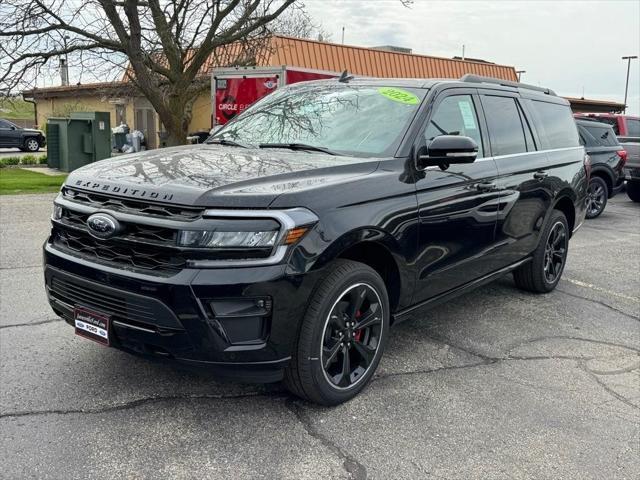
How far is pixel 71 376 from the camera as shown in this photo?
12.4 ft

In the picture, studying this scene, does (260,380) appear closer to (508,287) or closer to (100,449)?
(100,449)

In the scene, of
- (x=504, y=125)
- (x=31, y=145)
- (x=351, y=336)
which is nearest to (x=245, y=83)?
(x=504, y=125)

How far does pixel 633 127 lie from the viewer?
15.5m

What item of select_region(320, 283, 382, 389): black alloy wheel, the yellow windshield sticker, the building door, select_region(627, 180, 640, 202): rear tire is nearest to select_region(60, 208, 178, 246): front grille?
select_region(320, 283, 382, 389): black alloy wheel

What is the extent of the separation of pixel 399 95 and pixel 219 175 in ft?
5.57

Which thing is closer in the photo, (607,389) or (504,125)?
(607,389)

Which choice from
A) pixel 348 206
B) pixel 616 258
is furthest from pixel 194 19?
pixel 348 206

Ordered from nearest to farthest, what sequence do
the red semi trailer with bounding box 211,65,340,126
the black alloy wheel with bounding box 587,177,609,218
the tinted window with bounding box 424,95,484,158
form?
the tinted window with bounding box 424,95,484,158 < the red semi trailer with bounding box 211,65,340,126 < the black alloy wheel with bounding box 587,177,609,218

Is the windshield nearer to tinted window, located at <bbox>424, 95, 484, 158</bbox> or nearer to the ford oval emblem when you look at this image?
tinted window, located at <bbox>424, 95, 484, 158</bbox>

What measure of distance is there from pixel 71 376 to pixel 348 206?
6.65 ft

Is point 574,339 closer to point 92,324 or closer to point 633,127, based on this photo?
point 92,324

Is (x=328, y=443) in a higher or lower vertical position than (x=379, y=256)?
lower

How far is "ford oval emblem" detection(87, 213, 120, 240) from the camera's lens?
3.10 metres

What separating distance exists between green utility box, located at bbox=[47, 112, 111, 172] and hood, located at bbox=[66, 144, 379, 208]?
14.0 meters
